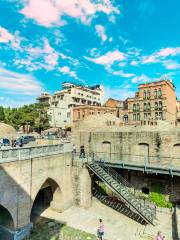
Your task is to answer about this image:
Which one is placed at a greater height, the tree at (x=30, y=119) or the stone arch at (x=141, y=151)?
the tree at (x=30, y=119)

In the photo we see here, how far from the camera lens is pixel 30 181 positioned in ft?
62.1

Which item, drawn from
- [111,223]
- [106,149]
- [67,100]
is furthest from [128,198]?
[67,100]

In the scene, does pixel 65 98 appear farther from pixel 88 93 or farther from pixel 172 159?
pixel 172 159

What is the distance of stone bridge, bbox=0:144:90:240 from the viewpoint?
1702cm

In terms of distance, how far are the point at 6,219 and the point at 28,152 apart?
5388 millimetres

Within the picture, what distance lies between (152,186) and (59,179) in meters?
10.5

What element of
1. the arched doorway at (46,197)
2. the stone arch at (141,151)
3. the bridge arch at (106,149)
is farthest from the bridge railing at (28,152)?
the stone arch at (141,151)

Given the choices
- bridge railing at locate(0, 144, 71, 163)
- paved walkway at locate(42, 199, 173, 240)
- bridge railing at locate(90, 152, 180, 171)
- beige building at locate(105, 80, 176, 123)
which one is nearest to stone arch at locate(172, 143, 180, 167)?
bridge railing at locate(90, 152, 180, 171)

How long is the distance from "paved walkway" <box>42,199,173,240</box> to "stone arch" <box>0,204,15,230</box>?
4.98 metres

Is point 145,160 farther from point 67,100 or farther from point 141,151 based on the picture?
point 67,100

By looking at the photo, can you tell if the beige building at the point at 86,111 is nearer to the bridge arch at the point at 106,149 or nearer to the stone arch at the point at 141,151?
the bridge arch at the point at 106,149

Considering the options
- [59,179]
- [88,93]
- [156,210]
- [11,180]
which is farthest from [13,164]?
[88,93]

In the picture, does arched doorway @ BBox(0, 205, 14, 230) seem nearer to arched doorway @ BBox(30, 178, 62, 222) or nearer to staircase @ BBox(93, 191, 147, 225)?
arched doorway @ BBox(30, 178, 62, 222)

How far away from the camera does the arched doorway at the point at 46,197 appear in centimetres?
2269
